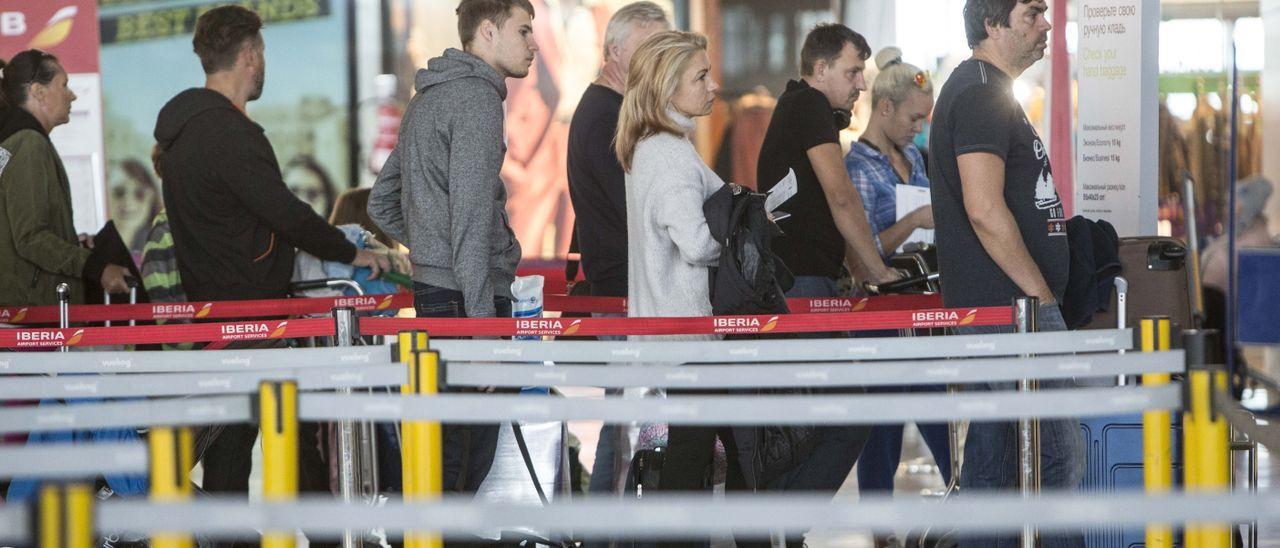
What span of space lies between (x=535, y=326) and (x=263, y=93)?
6.08 meters

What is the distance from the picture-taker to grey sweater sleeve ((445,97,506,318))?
3.92 m

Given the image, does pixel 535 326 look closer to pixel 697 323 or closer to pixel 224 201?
pixel 697 323

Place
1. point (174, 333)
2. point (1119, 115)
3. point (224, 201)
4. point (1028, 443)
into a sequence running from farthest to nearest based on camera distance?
point (1119, 115)
point (224, 201)
point (174, 333)
point (1028, 443)

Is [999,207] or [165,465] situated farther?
[999,207]

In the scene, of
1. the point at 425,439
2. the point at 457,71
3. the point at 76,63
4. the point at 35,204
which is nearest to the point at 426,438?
the point at 425,439

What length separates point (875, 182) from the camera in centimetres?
554

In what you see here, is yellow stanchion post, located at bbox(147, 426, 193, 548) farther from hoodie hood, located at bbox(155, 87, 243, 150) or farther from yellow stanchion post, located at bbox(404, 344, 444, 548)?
hoodie hood, located at bbox(155, 87, 243, 150)

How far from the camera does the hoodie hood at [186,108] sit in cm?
457

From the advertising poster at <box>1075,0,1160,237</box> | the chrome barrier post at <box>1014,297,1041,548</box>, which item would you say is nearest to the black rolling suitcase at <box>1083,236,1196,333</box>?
the chrome barrier post at <box>1014,297,1041,548</box>

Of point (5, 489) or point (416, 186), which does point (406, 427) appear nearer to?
point (416, 186)

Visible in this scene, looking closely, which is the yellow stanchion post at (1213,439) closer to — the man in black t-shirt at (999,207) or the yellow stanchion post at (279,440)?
the man in black t-shirt at (999,207)

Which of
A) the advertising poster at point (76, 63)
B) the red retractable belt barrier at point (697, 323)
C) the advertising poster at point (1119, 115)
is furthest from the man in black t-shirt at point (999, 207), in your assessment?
the advertising poster at point (76, 63)

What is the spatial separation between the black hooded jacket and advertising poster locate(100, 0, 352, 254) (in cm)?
481

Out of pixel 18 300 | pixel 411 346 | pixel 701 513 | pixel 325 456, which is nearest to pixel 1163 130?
pixel 325 456
